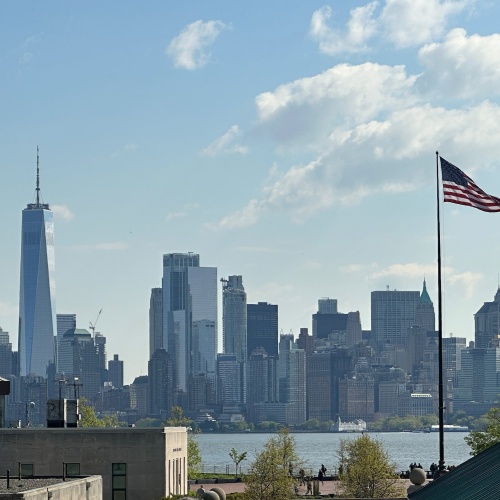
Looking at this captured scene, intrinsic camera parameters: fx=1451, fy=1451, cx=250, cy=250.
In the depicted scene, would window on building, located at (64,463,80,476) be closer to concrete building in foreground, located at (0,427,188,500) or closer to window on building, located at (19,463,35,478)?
concrete building in foreground, located at (0,427,188,500)

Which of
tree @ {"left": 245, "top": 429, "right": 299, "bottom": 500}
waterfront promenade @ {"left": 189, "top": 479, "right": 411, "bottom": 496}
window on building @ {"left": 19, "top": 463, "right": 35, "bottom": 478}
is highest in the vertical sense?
window on building @ {"left": 19, "top": 463, "right": 35, "bottom": 478}

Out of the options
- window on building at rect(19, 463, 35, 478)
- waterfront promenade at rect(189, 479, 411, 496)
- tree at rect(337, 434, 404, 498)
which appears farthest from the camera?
waterfront promenade at rect(189, 479, 411, 496)

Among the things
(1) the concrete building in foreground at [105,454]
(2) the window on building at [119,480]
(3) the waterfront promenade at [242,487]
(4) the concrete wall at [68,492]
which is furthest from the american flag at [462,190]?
(3) the waterfront promenade at [242,487]

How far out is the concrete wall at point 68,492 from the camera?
135 ft

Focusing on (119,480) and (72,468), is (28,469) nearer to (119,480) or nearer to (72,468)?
(72,468)

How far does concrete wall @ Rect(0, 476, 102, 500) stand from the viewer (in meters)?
41.1

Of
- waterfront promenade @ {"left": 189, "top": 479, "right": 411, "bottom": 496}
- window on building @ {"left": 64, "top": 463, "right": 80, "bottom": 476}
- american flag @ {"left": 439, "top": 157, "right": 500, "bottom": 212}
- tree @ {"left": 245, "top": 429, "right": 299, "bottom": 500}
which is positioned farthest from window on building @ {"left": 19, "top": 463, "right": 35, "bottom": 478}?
american flag @ {"left": 439, "top": 157, "right": 500, "bottom": 212}

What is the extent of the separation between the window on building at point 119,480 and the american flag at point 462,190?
28866 mm

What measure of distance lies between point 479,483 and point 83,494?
1763 cm

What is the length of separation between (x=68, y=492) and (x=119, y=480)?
87.5ft

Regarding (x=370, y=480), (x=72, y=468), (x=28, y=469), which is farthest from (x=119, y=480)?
(x=370, y=480)

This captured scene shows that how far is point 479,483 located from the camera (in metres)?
36.8

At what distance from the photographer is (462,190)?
Answer: 51.2 m

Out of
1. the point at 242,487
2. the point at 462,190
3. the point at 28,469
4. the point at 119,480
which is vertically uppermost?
the point at 462,190
